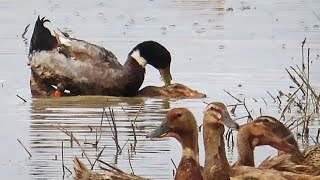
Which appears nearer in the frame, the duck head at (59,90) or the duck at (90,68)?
the duck head at (59,90)

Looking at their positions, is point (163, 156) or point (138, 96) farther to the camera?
point (138, 96)

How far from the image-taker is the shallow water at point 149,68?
1023 centimetres

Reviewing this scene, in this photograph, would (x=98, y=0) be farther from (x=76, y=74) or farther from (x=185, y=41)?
(x=76, y=74)

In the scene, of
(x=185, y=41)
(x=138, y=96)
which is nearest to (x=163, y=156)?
(x=138, y=96)

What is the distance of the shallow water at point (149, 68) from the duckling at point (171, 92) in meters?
0.11

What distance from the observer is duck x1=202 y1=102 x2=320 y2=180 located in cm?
805

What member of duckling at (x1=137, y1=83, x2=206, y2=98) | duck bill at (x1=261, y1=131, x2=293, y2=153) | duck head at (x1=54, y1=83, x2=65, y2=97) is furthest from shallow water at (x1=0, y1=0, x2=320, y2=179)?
duck bill at (x1=261, y1=131, x2=293, y2=153)

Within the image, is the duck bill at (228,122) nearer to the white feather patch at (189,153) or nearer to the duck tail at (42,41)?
the white feather patch at (189,153)

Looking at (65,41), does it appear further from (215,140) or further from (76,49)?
(215,140)

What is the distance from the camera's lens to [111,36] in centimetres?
1775

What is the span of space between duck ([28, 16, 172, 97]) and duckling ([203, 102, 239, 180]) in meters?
5.69

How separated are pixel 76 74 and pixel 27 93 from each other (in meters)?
0.57

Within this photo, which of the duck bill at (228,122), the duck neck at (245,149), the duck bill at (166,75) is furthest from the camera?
the duck bill at (166,75)

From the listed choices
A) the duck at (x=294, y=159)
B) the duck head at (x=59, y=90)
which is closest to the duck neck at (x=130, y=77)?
the duck head at (x=59, y=90)
